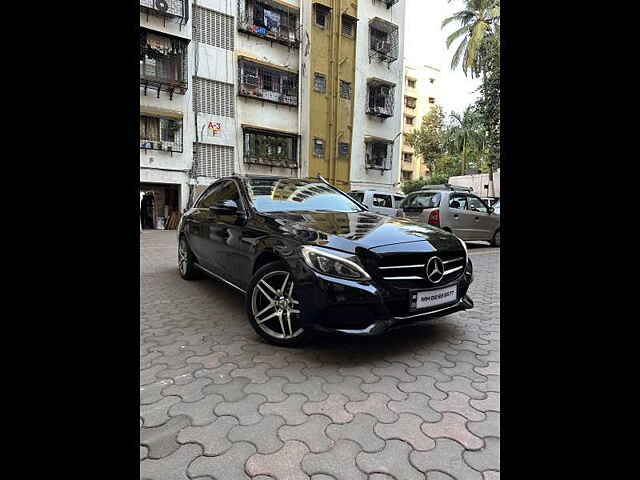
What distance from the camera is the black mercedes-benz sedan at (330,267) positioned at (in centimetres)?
256

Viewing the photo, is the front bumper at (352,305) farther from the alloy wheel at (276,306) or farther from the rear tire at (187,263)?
the rear tire at (187,263)

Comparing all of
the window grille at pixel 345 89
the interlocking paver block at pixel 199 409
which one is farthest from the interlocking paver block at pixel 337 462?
the window grille at pixel 345 89

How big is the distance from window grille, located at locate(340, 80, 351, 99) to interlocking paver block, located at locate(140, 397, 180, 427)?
20864mm

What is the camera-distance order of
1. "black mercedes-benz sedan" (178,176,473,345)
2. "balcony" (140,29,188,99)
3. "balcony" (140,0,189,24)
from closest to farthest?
"black mercedes-benz sedan" (178,176,473,345)
"balcony" (140,0,189,24)
"balcony" (140,29,188,99)

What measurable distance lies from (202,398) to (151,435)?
14.7 inches

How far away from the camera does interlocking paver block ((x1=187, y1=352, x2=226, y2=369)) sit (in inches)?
105

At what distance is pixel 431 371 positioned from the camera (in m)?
2.59

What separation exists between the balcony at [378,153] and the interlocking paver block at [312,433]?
21116 mm

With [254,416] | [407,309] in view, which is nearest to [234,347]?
[254,416]

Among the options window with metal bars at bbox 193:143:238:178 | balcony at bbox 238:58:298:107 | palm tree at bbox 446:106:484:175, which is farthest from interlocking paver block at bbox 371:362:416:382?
palm tree at bbox 446:106:484:175

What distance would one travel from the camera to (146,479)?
1.59 meters

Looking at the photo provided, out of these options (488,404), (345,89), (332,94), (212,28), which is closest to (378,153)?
(345,89)

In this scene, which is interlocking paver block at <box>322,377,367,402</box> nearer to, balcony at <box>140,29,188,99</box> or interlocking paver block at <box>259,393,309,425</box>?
interlocking paver block at <box>259,393,309,425</box>
